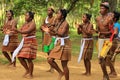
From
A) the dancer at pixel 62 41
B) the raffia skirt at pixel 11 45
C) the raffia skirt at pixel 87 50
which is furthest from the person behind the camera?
the raffia skirt at pixel 11 45

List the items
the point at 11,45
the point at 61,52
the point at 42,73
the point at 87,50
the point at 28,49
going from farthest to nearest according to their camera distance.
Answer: the point at 11,45 → the point at 42,73 → the point at 87,50 → the point at 28,49 → the point at 61,52

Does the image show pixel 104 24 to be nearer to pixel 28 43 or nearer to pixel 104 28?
pixel 104 28

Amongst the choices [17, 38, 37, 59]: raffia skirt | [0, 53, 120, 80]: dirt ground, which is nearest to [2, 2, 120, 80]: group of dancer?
[17, 38, 37, 59]: raffia skirt

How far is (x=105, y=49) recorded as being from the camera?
777 centimetres

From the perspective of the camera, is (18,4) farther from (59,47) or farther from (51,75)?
(59,47)

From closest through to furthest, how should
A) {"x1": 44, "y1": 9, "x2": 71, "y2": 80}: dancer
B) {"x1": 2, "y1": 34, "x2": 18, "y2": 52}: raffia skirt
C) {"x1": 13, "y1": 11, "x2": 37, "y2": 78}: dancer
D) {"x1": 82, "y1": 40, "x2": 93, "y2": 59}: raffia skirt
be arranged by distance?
{"x1": 44, "y1": 9, "x2": 71, "y2": 80}: dancer < {"x1": 13, "y1": 11, "x2": 37, "y2": 78}: dancer < {"x1": 82, "y1": 40, "x2": 93, "y2": 59}: raffia skirt < {"x1": 2, "y1": 34, "x2": 18, "y2": 52}: raffia skirt

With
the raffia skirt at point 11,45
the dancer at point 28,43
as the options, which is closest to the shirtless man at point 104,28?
the dancer at point 28,43

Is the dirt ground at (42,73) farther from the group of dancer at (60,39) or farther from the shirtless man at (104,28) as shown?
the shirtless man at (104,28)

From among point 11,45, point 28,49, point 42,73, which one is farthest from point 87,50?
point 11,45

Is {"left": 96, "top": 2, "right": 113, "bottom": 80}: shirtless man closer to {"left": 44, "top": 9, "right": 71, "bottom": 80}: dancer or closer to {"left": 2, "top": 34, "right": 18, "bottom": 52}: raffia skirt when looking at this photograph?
{"left": 44, "top": 9, "right": 71, "bottom": 80}: dancer

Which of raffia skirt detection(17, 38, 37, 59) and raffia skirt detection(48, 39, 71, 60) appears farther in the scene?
raffia skirt detection(17, 38, 37, 59)

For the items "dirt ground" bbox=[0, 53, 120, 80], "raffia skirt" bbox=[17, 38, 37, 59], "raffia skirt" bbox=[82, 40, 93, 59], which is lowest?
"dirt ground" bbox=[0, 53, 120, 80]

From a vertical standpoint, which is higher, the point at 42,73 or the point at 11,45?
the point at 11,45

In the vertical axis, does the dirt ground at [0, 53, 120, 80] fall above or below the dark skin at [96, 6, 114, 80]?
below
